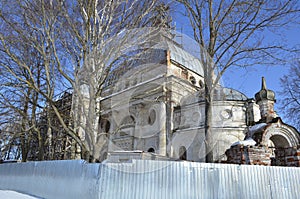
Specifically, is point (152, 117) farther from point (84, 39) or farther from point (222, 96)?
point (84, 39)

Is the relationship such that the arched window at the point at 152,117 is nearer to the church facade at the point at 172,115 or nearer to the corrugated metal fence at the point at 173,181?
the church facade at the point at 172,115

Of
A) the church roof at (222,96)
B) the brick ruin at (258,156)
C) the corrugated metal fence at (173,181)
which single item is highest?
the church roof at (222,96)

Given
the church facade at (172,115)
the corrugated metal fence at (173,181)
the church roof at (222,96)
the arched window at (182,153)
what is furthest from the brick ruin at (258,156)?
the church roof at (222,96)

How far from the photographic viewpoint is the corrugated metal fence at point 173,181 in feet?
15.8

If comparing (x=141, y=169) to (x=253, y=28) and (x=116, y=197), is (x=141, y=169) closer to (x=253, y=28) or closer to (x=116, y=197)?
(x=116, y=197)

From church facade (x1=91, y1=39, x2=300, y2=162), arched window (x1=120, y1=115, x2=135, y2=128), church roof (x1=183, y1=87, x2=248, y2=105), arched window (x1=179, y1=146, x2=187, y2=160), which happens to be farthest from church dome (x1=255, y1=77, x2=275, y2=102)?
arched window (x1=120, y1=115, x2=135, y2=128)

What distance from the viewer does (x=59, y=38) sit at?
830 centimetres

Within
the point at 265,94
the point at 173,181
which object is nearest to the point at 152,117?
the point at 265,94

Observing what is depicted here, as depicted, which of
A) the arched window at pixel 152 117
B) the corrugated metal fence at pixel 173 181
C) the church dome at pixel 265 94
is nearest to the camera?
the corrugated metal fence at pixel 173 181

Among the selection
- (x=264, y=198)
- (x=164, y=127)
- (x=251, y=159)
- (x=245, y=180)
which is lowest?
(x=264, y=198)

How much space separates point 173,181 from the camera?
16.6 ft

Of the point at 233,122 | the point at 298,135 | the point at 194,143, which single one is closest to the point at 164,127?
the point at 194,143

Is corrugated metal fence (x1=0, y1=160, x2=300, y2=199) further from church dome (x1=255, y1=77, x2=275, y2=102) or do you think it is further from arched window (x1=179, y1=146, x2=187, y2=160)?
arched window (x1=179, y1=146, x2=187, y2=160)

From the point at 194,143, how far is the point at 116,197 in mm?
14665
